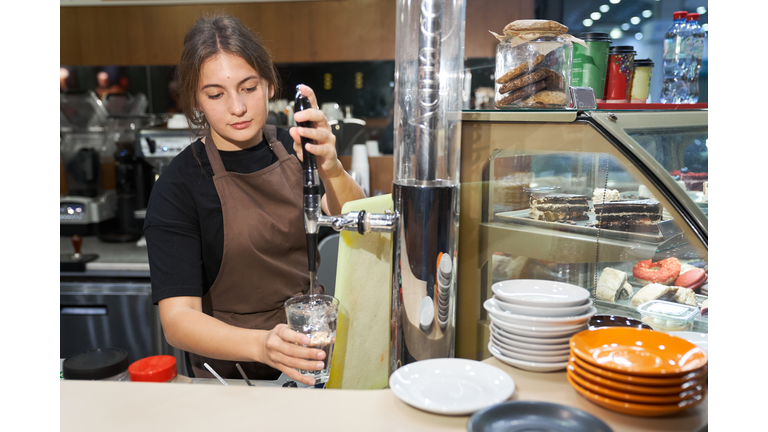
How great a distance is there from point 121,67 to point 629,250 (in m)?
3.46

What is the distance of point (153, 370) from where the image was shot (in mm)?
947

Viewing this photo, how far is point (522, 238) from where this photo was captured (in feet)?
3.43

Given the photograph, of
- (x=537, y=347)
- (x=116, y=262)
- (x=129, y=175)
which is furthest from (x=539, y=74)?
(x=129, y=175)

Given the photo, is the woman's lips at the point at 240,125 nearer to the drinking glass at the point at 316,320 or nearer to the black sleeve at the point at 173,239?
the black sleeve at the point at 173,239

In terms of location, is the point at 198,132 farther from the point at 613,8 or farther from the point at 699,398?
the point at 613,8

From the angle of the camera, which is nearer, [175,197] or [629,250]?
[629,250]

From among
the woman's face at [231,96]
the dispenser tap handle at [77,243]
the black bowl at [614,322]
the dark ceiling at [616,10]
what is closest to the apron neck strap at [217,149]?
the woman's face at [231,96]

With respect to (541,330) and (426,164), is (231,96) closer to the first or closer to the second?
(426,164)

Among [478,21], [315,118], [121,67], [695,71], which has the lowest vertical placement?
[315,118]

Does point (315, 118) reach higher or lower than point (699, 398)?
higher

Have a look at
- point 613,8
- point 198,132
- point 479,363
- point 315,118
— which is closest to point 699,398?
point 479,363

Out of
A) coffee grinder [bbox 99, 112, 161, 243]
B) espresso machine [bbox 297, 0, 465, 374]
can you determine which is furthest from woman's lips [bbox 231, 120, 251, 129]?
coffee grinder [bbox 99, 112, 161, 243]

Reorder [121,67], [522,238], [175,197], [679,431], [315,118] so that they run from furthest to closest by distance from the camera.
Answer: [121,67], [175,197], [522,238], [315,118], [679,431]

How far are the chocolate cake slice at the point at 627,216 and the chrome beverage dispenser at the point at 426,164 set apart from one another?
1.12 feet
